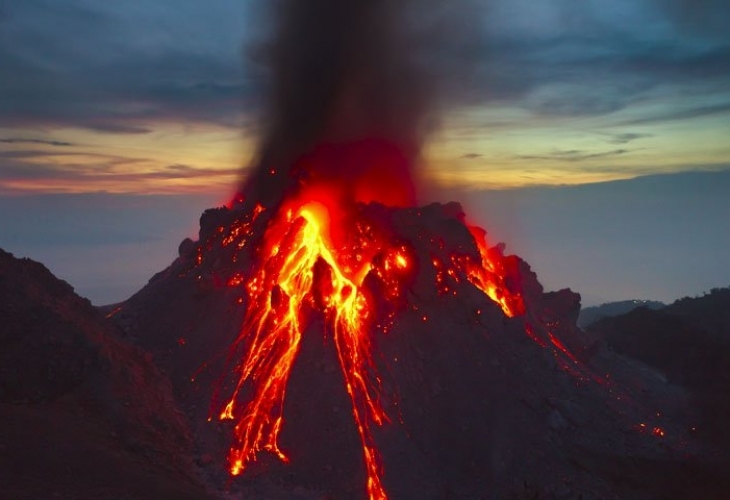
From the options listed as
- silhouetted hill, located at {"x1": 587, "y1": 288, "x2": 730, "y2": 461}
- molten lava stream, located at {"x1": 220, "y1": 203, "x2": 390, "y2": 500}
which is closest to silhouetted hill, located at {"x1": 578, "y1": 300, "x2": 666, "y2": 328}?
silhouetted hill, located at {"x1": 587, "y1": 288, "x2": 730, "y2": 461}

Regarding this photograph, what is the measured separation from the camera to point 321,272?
3281 cm

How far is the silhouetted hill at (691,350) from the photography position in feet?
121

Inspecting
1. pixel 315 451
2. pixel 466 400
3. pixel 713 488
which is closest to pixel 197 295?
pixel 315 451

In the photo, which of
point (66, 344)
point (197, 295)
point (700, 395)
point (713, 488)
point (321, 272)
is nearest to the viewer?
point (66, 344)

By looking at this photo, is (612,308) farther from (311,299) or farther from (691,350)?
(311,299)

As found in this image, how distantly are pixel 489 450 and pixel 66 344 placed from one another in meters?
17.5

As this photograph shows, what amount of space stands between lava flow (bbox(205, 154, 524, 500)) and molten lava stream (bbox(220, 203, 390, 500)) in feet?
0.14

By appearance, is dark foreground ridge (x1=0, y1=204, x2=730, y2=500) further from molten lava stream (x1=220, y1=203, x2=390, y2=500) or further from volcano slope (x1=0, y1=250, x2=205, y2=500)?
molten lava stream (x1=220, y1=203, x2=390, y2=500)

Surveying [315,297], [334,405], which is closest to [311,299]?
[315,297]

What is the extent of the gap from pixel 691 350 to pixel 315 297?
1036 inches

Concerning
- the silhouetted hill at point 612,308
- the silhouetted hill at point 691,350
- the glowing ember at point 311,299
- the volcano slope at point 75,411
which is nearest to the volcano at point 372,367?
the glowing ember at point 311,299

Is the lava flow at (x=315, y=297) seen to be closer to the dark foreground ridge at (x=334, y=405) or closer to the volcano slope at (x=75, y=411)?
the dark foreground ridge at (x=334, y=405)

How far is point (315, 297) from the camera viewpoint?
32.8 meters

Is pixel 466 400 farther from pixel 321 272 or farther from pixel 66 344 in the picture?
pixel 66 344
